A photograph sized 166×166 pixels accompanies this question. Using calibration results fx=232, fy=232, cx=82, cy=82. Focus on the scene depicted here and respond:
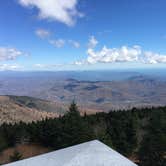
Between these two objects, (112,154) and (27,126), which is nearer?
(112,154)

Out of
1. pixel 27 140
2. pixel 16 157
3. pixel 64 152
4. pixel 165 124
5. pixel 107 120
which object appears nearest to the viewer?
pixel 64 152

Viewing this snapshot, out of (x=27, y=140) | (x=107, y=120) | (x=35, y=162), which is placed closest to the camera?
(x=35, y=162)

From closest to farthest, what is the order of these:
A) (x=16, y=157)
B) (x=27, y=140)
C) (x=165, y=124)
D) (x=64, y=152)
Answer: (x=64, y=152), (x=16, y=157), (x=165, y=124), (x=27, y=140)

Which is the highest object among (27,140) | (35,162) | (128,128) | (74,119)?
(35,162)

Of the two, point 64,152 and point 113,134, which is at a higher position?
point 64,152

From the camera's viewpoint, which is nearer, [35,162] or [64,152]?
[35,162]

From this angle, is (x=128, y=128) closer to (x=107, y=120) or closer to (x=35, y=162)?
(x=107, y=120)

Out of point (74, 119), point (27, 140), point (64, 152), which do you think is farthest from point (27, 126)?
point (64, 152)

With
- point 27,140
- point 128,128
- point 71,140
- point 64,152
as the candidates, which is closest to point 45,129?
point 27,140

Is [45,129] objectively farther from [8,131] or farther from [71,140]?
[71,140]
